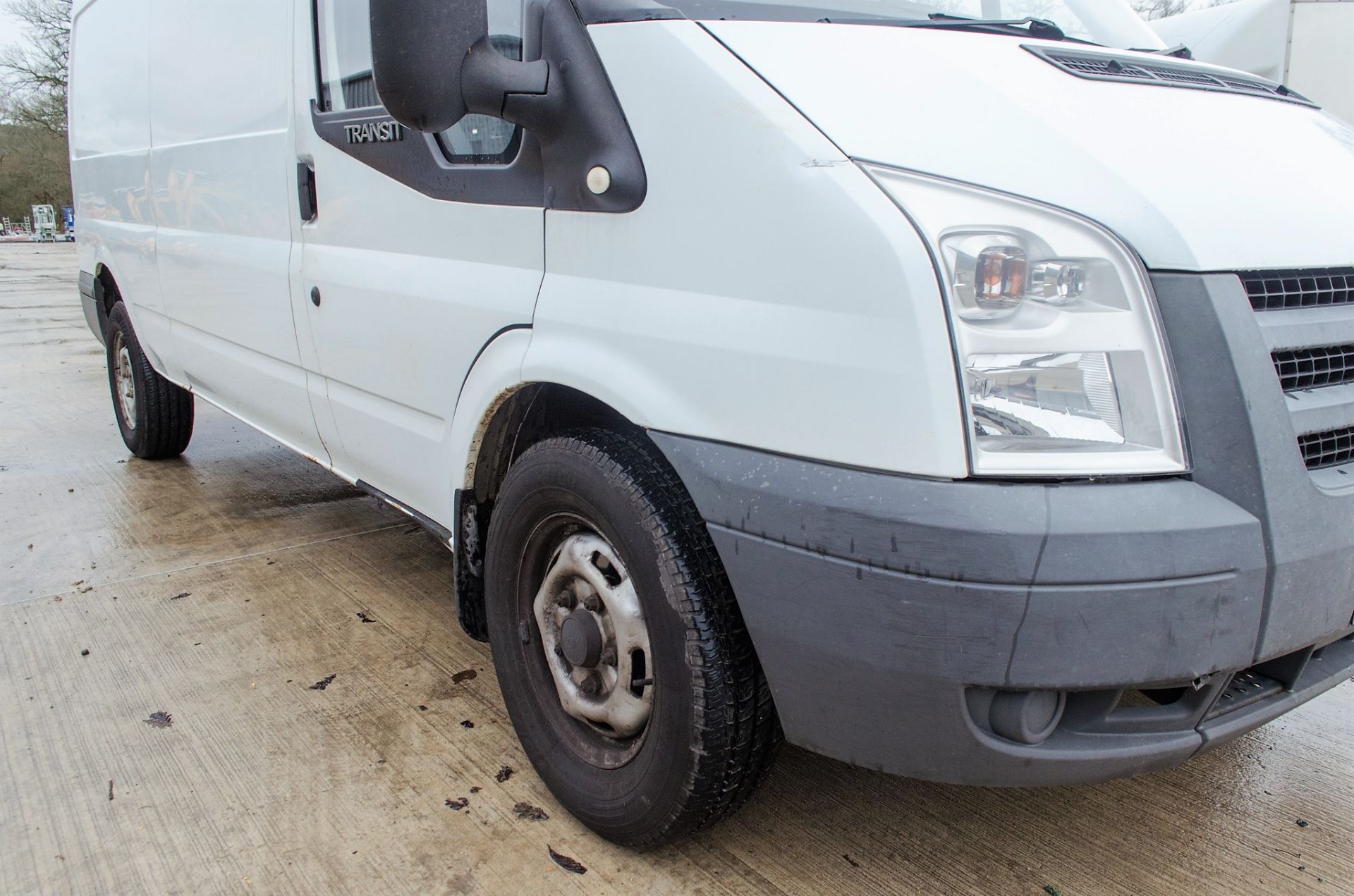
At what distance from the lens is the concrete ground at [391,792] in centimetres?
207

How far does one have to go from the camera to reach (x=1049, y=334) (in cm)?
151

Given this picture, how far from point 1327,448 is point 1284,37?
6.49 meters

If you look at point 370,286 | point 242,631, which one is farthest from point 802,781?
point 242,631

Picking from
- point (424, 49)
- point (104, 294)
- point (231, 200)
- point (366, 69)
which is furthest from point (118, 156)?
point (424, 49)

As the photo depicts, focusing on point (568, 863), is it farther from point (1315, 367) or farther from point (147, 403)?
point (147, 403)

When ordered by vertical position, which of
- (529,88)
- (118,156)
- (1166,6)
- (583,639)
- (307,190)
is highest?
(1166,6)

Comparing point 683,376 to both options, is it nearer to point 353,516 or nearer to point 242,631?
point 242,631

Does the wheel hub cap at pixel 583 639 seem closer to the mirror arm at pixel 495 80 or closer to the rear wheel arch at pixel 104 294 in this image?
the mirror arm at pixel 495 80

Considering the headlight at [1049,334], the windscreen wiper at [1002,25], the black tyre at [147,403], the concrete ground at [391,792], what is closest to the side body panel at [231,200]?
the concrete ground at [391,792]

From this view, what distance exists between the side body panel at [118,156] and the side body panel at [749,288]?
334cm

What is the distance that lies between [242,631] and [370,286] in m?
1.33

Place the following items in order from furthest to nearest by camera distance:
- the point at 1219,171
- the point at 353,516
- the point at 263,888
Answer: the point at 353,516 → the point at 263,888 → the point at 1219,171

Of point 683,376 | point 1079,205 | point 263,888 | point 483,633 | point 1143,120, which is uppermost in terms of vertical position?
point 1143,120

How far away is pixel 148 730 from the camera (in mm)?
2639
